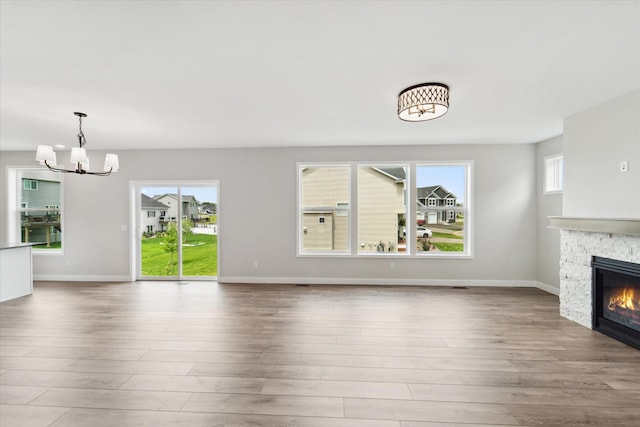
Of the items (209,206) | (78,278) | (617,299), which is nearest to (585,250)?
(617,299)

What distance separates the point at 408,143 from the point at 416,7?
3594 millimetres

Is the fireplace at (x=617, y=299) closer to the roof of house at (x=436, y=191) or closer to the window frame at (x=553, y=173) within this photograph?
the window frame at (x=553, y=173)

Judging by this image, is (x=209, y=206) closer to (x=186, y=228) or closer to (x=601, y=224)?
(x=186, y=228)

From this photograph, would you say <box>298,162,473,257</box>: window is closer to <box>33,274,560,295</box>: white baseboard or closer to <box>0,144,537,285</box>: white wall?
<box>0,144,537,285</box>: white wall

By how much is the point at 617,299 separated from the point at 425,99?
3.08 metres

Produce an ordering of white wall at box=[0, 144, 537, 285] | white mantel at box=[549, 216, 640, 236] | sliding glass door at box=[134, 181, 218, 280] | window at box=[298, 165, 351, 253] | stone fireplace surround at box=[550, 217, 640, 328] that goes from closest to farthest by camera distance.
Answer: white mantel at box=[549, 216, 640, 236] < stone fireplace surround at box=[550, 217, 640, 328] < white wall at box=[0, 144, 537, 285] < window at box=[298, 165, 351, 253] < sliding glass door at box=[134, 181, 218, 280]

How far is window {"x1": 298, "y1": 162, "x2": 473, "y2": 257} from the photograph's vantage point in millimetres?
5422

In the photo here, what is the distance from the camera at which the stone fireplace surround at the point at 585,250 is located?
115 inches

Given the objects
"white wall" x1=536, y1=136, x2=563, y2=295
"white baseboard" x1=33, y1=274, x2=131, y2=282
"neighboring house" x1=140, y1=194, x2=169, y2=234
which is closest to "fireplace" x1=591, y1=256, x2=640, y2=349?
A: "white wall" x1=536, y1=136, x2=563, y2=295

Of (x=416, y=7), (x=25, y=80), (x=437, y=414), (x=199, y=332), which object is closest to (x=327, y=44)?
(x=416, y=7)

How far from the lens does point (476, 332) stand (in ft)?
10.6

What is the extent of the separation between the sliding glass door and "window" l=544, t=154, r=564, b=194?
6035 mm

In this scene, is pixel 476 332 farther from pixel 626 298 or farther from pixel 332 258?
pixel 332 258

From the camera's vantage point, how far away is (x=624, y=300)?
10.1 feet
